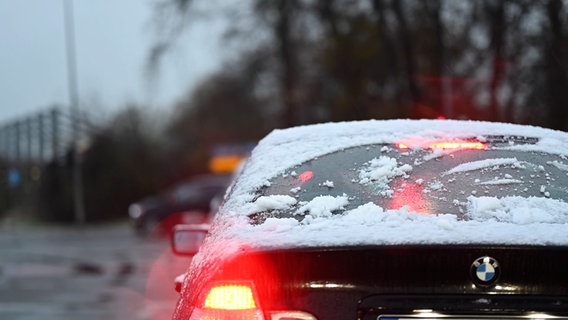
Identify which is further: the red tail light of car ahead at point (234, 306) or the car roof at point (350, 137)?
the car roof at point (350, 137)

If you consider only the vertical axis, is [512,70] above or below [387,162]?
above

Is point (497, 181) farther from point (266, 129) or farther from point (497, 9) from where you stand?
point (266, 129)

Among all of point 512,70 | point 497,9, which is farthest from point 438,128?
point 512,70

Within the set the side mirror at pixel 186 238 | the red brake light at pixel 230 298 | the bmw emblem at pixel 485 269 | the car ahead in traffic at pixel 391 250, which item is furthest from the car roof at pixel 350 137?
the bmw emblem at pixel 485 269

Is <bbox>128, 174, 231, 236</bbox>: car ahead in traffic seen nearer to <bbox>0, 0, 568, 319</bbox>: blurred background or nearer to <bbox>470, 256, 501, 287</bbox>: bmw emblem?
<bbox>0, 0, 568, 319</bbox>: blurred background

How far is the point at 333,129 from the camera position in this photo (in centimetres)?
425

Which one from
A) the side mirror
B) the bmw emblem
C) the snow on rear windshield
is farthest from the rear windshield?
the side mirror

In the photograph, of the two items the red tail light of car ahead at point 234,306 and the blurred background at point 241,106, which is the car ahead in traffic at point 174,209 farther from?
the red tail light of car ahead at point 234,306

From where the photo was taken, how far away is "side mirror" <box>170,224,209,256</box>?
175 inches

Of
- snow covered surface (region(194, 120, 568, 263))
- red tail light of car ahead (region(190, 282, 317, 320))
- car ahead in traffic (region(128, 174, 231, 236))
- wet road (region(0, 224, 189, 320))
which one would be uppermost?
car ahead in traffic (region(128, 174, 231, 236))

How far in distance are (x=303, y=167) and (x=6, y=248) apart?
2092 centimetres

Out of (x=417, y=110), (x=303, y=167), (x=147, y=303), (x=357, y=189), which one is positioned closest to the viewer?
(x=357, y=189)

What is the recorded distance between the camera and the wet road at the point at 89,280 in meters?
9.98

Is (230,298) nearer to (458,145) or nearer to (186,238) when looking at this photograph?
(458,145)
